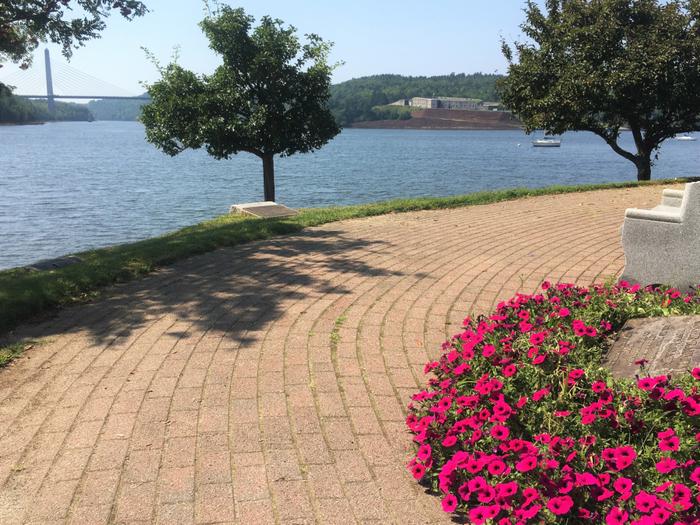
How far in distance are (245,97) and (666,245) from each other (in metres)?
12.2

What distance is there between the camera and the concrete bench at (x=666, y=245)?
5391 millimetres

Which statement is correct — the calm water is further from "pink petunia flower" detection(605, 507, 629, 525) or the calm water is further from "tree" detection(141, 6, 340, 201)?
"pink petunia flower" detection(605, 507, 629, 525)

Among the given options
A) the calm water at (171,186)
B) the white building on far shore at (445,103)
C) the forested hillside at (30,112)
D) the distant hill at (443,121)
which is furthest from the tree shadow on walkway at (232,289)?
the white building on far shore at (445,103)

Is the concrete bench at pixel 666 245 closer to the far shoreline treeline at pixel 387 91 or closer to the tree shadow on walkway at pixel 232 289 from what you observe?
Answer: the tree shadow on walkway at pixel 232 289

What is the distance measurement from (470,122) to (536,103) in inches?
4591

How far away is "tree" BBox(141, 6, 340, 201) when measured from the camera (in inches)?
597

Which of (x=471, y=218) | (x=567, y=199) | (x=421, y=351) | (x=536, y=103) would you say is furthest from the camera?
(x=536, y=103)

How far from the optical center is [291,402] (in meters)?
3.80

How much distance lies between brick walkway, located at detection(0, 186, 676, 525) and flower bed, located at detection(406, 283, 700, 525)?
236 millimetres

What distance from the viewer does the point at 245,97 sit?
1562cm

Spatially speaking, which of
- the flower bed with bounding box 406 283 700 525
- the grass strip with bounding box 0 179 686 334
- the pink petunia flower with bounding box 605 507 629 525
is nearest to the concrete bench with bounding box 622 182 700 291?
the flower bed with bounding box 406 283 700 525

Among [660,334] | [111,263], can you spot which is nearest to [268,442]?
[660,334]

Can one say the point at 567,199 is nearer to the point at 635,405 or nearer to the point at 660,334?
the point at 660,334

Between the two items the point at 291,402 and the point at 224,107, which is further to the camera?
the point at 224,107
